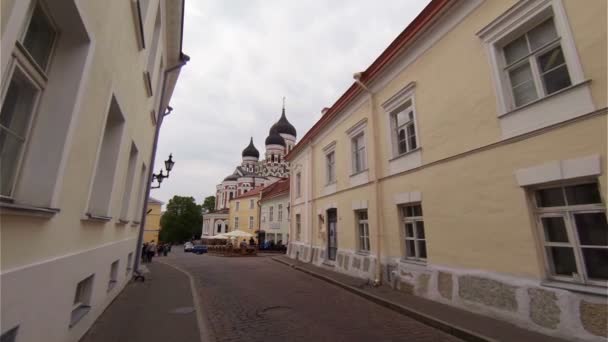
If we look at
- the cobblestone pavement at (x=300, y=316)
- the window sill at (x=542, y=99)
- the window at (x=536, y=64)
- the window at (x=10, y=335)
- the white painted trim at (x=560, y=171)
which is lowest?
the cobblestone pavement at (x=300, y=316)

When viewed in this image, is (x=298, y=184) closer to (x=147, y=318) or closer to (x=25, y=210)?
(x=147, y=318)

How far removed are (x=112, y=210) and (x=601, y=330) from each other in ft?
26.5

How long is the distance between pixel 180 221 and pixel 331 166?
64586 millimetres

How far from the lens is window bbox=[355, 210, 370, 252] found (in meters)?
10.8

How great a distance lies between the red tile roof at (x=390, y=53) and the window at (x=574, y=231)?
16.4 feet

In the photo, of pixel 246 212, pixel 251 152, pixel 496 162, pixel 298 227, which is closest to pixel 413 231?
pixel 496 162

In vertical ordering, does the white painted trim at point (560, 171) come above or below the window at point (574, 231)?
above

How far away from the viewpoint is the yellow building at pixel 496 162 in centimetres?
456

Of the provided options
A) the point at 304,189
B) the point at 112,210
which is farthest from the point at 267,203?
the point at 112,210

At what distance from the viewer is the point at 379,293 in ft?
26.2

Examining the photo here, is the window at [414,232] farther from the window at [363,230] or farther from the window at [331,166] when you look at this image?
the window at [331,166]

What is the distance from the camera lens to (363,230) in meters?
11.1

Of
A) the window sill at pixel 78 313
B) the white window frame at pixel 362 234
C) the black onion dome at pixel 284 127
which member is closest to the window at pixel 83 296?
the window sill at pixel 78 313

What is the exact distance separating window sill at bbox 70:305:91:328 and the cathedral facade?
186 ft
